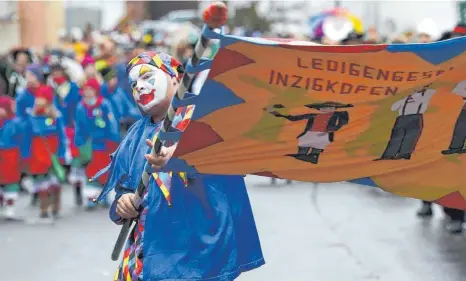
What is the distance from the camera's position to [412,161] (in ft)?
Answer: 15.3

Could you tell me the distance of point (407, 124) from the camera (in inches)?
179

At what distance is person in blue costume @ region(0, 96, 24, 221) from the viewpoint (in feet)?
35.1

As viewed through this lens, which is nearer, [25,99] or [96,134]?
[25,99]

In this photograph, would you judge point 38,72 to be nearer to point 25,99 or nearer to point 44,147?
point 25,99

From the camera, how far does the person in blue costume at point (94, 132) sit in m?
11.5

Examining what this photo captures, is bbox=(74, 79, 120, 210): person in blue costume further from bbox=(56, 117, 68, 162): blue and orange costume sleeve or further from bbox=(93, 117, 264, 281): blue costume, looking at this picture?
bbox=(93, 117, 264, 281): blue costume

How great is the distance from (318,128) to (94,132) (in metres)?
7.36

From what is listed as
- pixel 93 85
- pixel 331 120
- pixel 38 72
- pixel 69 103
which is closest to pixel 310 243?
pixel 93 85

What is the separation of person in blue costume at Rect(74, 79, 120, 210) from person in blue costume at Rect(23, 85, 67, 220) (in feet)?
1.24

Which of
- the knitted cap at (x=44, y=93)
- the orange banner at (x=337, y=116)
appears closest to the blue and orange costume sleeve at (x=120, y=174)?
the orange banner at (x=337, y=116)

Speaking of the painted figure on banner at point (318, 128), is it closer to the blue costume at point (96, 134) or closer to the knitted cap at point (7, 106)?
the knitted cap at point (7, 106)

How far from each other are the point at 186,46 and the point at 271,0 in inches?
1766

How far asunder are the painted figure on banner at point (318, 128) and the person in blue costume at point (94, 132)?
23.6 ft

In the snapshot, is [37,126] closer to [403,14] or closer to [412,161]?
[412,161]
